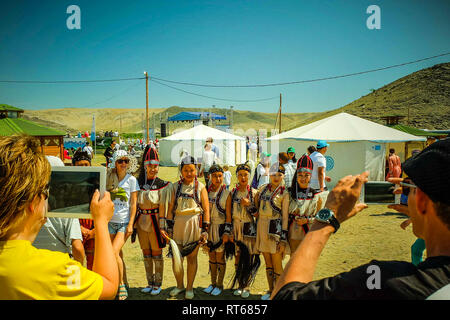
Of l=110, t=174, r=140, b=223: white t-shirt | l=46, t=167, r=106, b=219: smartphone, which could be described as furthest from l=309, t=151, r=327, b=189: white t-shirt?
l=46, t=167, r=106, b=219: smartphone

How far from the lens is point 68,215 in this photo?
4.48 feet

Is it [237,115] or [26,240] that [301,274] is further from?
[237,115]

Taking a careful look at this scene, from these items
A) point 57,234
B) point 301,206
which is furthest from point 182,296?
point 301,206

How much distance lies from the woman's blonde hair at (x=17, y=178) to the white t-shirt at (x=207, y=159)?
7.93 meters

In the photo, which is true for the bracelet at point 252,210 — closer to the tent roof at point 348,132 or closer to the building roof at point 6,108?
the tent roof at point 348,132

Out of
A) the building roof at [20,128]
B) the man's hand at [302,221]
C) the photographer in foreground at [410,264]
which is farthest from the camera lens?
the building roof at [20,128]

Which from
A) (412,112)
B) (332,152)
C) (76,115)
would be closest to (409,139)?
(332,152)

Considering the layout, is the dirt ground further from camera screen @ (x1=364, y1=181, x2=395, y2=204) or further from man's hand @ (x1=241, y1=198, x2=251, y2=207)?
camera screen @ (x1=364, y1=181, x2=395, y2=204)

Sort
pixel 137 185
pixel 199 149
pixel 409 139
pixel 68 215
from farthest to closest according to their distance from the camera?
1. pixel 199 149
2. pixel 409 139
3. pixel 137 185
4. pixel 68 215

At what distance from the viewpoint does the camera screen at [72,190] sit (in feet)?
4.54

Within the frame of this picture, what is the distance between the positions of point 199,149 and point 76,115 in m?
149

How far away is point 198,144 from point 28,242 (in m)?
17.9

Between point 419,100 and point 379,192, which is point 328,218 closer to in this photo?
point 379,192

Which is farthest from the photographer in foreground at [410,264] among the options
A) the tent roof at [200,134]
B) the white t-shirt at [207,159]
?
the tent roof at [200,134]
